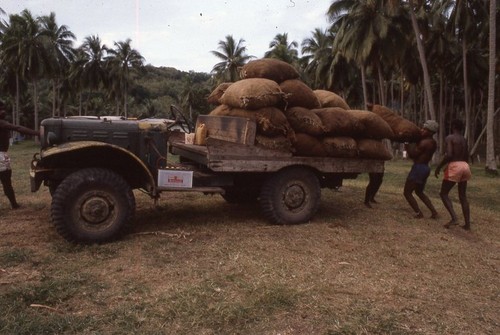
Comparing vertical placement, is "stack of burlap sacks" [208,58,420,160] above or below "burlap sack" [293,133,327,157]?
above

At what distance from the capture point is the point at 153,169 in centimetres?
549

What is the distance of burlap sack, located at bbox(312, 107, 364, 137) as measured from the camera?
6.21m

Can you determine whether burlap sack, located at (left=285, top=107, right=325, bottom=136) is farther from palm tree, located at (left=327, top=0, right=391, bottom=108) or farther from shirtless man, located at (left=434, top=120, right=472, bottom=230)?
palm tree, located at (left=327, top=0, right=391, bottom=108)

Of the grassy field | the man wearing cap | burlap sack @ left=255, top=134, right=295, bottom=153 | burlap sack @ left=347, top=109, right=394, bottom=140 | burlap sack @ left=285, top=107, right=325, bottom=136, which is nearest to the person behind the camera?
the grassy field

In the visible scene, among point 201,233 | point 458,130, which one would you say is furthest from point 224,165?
point 458,130

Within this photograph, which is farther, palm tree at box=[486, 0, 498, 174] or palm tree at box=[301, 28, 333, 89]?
palm tree at box=[301, 28, 333, 89]

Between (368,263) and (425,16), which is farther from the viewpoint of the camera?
(425,16)

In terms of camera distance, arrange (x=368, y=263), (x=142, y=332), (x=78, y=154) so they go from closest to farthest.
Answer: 1. (x=142, y=332)
2. (x=368, y=263)
3. (x=78, y=154)

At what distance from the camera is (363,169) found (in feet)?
21.4

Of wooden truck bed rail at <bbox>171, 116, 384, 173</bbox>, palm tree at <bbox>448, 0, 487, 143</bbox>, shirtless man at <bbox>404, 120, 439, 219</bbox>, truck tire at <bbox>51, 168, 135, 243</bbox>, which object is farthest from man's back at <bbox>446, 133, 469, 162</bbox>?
palm tree at <bbox>448, 0, 487, 143</bbox>

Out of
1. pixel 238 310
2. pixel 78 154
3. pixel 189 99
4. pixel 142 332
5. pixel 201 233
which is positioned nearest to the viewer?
pixel 142 332

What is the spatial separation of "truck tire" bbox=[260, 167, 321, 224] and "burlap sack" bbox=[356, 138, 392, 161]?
0.89m

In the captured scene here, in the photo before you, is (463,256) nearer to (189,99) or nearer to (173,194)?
(173,194)

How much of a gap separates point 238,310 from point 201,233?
2.28 meters
